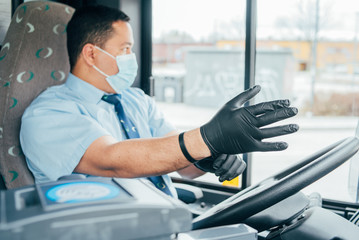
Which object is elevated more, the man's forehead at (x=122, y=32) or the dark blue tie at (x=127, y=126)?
the man's forehead at (x=122, y=32)

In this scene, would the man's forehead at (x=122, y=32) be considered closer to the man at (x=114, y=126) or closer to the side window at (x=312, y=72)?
the man at (x=114, y=126)

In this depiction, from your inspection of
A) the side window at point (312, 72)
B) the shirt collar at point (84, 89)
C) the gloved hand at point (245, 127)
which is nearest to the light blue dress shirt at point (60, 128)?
the shirt collar at point (84, 89)

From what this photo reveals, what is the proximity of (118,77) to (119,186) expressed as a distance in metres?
0.86

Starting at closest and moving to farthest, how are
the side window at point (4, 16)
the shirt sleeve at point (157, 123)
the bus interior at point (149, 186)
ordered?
the bus interior at point (149, 186) < the side window at point (4, 16) < the shirt sleeve at point (157, 123)

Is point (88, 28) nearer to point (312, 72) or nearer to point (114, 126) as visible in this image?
point (114, 126)

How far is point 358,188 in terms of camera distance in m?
1.29

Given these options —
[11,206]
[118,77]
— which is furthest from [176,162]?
[118,77]

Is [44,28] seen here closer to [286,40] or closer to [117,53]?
[117,53]

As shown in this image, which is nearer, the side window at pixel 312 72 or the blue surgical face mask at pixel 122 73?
the blue surgical face mask at pixel 122 73

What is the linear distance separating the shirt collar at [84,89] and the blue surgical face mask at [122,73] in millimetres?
69

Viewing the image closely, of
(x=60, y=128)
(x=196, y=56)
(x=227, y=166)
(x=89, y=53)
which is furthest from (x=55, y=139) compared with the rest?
(x=196, y=56)

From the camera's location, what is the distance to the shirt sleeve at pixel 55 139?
42.2 inches

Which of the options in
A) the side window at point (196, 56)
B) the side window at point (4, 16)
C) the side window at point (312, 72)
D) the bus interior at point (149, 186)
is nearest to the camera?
the bus interior at point (149, 186)

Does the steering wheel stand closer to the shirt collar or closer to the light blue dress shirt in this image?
the light blue dress shirt
